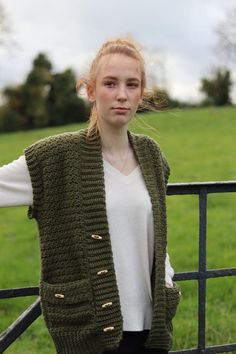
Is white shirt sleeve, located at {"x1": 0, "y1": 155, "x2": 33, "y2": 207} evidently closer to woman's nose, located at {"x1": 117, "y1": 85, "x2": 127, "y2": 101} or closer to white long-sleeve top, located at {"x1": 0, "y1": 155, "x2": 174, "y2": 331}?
white long-sleeve top, located at {"x1": 0, "y1": 155, "x2": 174, "y2": 331}

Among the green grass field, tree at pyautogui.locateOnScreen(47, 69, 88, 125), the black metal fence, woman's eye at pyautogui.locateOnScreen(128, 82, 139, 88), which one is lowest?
tree at pyautogui.locateOnScreen(47, 69, 88, 125)

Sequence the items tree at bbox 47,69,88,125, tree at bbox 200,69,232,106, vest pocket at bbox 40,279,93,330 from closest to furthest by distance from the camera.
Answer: vest pocket at bbox 40,279,93,330, tree at bbox 47,69,88,125, tree at bbox 200,69,232,106

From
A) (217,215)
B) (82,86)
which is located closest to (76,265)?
(82,86)

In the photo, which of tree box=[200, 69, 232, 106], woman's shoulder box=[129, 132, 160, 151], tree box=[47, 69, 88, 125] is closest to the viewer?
woman's shoulder box=[129, 132, 160, 151]

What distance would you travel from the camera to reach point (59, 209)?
7.86ft

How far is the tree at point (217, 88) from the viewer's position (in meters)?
48.3

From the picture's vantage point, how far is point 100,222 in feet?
7.77

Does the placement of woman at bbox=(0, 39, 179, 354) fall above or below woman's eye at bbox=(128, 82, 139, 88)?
below

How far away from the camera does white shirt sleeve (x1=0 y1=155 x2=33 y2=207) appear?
93.4 inches

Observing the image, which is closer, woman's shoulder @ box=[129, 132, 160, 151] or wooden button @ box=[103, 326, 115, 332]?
wooden button @ box=[103, 326, 115, 332]

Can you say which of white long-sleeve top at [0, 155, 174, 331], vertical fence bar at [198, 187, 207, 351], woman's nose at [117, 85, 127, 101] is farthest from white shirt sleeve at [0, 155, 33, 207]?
vertical fence bar at [198, 187, 207, 351]

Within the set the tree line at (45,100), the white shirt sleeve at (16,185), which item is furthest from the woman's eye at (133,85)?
the tree line at (45,100)

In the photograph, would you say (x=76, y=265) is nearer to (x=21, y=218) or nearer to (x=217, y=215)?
(x=217, y=215)

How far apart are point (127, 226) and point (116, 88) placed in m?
0.50
